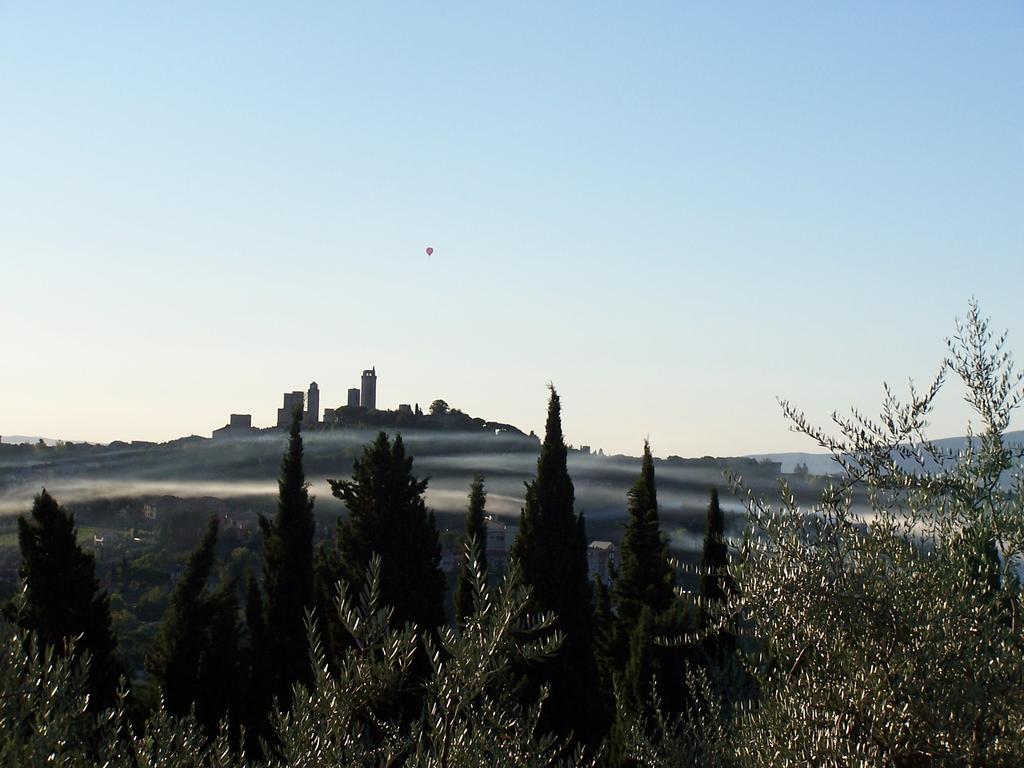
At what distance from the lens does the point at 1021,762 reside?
6703mm

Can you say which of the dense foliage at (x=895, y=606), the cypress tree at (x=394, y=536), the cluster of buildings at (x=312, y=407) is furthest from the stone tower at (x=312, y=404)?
the dense foliage at (x=895, y=606)

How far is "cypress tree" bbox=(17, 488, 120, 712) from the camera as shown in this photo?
17.6 meters

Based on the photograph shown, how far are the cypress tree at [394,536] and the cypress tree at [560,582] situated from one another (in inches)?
62.6

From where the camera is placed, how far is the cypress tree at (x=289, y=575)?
2123 cm

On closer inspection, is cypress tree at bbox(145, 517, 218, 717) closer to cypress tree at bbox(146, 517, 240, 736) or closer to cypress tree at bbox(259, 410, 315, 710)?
cypress tree at bbox(146, 517, 240, 736)

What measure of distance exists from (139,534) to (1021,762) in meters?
58.3

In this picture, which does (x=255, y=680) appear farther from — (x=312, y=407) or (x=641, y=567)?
(x=312, y=407)

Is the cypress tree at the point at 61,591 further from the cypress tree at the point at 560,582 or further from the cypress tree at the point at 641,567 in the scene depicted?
the cypress tree at the point at 641,567

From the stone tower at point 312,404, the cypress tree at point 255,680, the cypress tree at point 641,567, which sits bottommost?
the cypress tree at point 255,680

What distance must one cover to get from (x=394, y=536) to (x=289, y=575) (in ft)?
12.2

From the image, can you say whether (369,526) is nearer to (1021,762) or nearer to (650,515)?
(650,515)

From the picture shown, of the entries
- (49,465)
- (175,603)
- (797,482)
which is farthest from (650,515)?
(49,465)

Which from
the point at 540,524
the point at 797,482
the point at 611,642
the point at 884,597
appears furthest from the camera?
the point at 611,642

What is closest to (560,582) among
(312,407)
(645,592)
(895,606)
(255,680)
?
(645,592)
